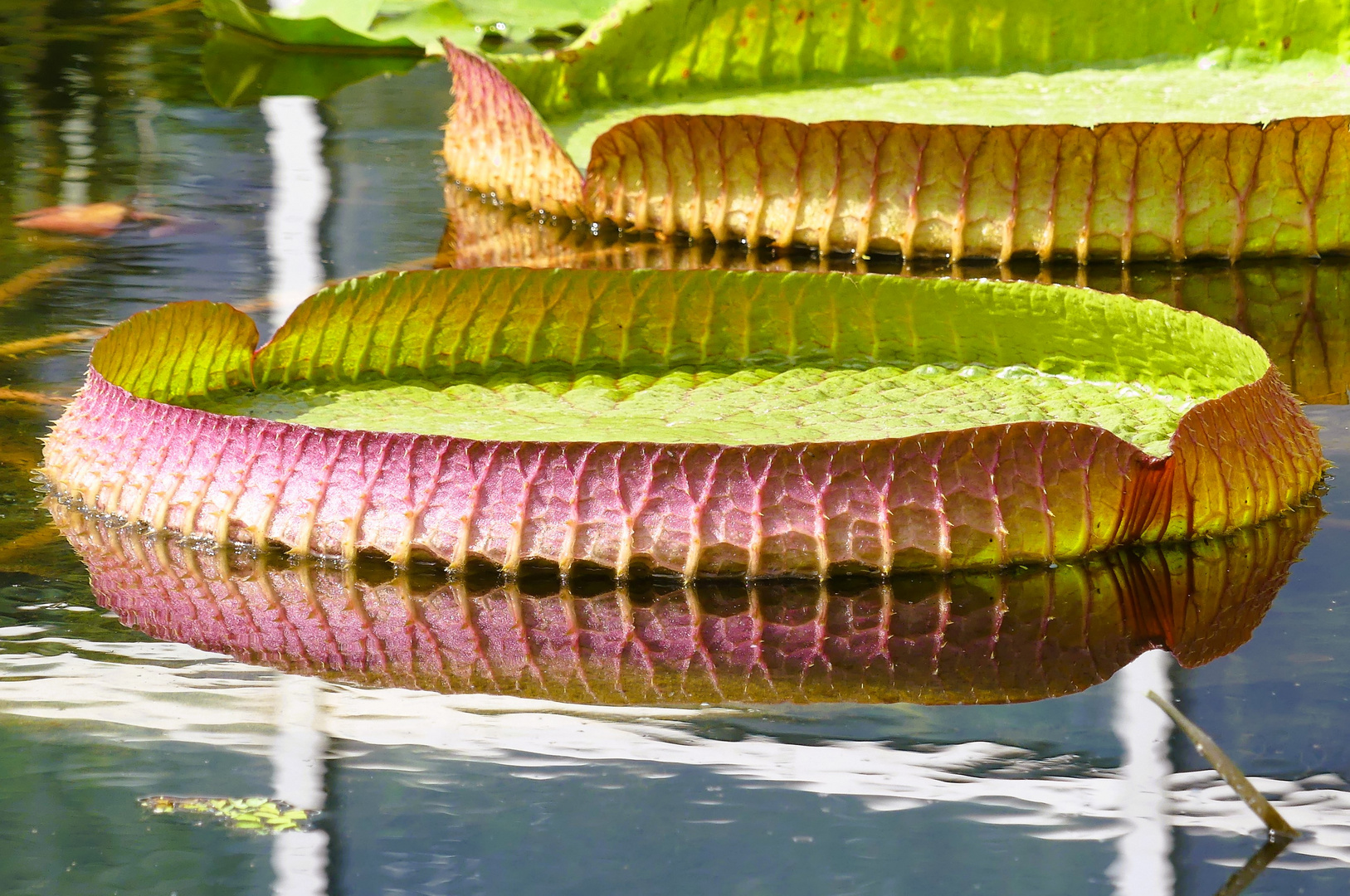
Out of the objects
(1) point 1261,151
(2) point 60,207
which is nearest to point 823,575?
(1) point 1261,151

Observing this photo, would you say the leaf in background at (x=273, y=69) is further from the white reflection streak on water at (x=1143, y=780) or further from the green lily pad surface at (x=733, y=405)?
the white reflection streak on water at (x=1143, y=780)

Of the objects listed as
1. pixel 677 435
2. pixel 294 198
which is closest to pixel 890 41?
pixel 294 198

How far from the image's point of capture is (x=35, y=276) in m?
2.55

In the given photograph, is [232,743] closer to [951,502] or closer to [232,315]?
[951,502]

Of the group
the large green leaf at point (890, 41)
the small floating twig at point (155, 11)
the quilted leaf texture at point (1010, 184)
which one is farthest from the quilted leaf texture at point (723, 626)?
the small floating twig at point (155, 11)

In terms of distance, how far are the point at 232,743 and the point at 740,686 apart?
393 mm

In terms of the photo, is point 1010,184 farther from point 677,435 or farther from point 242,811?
point 242,811

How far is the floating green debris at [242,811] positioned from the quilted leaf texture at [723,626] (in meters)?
0.22

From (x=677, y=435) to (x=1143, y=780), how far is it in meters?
0.72

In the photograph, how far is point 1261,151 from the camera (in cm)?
268

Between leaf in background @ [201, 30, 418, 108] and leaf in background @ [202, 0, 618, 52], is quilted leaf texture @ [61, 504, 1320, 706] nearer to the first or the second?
leaf in background @ [201, 30, 418, 108]

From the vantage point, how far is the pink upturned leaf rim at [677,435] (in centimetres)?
149

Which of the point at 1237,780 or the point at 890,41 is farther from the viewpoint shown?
the point at 890,41

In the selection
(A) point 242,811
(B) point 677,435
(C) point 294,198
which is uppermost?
(C) point 294,198
